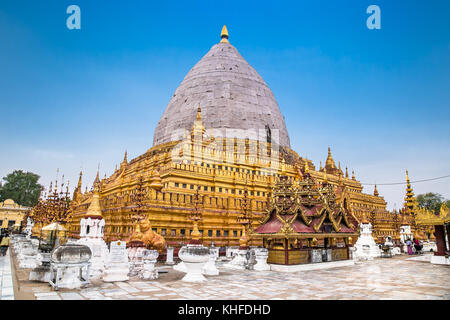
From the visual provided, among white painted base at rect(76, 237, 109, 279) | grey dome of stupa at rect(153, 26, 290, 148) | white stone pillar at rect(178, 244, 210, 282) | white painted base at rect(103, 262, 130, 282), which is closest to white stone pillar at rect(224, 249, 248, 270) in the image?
white stone pillar at rect(178, 244, 210, 282)

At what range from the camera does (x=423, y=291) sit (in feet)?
28.7

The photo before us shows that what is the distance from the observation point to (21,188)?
6900 centimetres

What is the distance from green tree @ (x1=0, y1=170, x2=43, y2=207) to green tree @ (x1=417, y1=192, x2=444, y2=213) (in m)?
85.4

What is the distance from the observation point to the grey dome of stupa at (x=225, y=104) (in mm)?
33125

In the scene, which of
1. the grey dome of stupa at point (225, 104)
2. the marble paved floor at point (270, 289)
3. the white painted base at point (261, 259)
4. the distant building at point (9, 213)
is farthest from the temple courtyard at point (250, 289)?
the distant building at point (9, 213)

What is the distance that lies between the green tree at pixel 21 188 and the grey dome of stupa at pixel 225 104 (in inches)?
1914

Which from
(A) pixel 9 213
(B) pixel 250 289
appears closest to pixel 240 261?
(B) pixel 250 289

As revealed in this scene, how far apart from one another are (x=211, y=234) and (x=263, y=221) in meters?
7.84

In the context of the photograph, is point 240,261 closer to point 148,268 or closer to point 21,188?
point 148,268

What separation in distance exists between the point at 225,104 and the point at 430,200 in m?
59.5

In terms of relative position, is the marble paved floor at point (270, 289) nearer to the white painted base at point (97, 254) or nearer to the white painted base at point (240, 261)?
the white painted base at point (97, 254)

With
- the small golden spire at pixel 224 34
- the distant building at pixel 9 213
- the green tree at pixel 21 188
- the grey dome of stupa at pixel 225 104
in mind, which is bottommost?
the distant building at pixel 9 213
